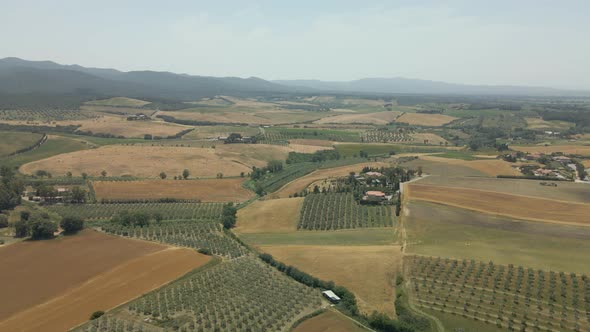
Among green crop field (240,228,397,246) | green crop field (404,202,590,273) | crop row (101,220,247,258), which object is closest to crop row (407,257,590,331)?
green crop field (404,202,590,273)

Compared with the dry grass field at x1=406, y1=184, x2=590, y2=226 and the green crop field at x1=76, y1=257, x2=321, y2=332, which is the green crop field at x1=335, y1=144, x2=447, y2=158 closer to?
the dry grass field at x1=406, y1=184, x2=590, y2=226

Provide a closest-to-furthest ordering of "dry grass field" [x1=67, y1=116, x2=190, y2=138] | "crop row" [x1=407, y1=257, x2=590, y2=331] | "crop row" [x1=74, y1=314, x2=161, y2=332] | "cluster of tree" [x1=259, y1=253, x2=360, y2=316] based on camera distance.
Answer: "crop row" [x1=74, y1=314, x2=161, y2=332] → "crop row" [x1=407, y1=257, x2=590, y2=331] → "cluster of tree" [x1=259, y1=253, x2=360, y2=316] → "dry grass field" [x1=67, y1=116, x2=190, y2=138]

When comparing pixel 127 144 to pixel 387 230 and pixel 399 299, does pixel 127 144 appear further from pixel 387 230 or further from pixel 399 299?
pixel 399 299

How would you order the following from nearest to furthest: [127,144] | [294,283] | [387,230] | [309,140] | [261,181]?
[294,283] < [387,230] < [261,181] < [127,144] < [309,140]

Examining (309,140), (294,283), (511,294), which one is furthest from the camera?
(309,140)

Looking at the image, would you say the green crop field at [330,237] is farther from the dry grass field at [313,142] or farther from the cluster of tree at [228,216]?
the dry grass field at [313,142]

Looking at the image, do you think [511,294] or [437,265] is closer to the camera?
[511,294]

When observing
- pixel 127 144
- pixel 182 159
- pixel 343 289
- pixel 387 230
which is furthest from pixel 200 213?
pixel 127 144
